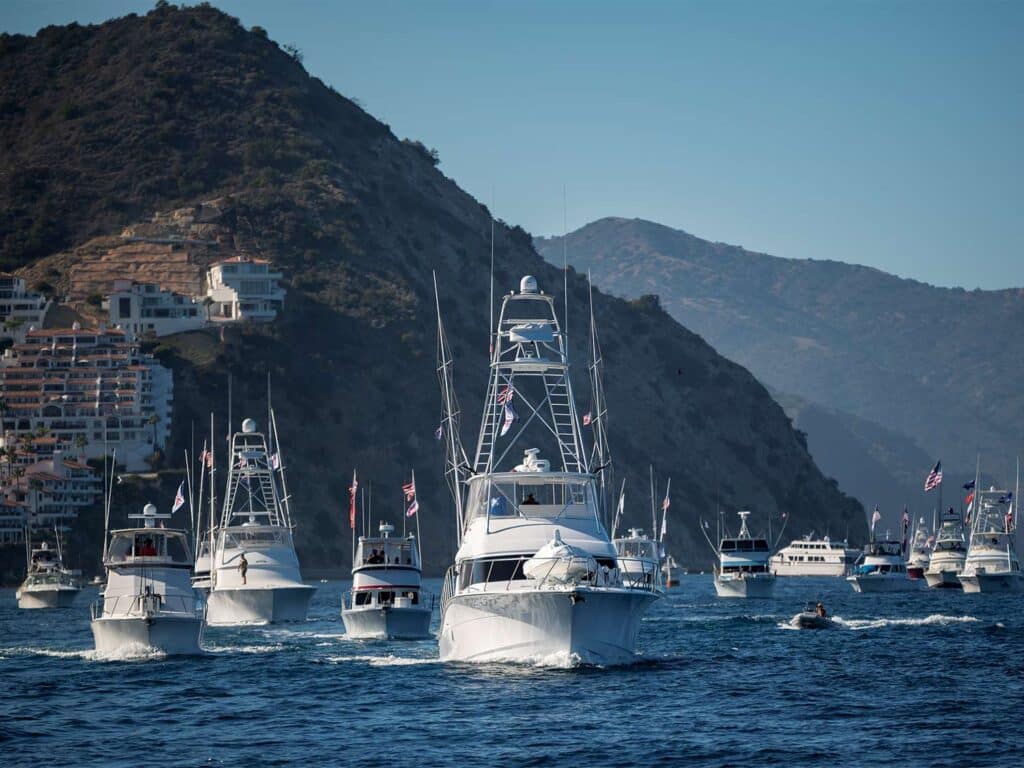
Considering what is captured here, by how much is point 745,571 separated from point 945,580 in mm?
22495

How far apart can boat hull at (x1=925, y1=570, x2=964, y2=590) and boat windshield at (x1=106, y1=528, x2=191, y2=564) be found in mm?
84078

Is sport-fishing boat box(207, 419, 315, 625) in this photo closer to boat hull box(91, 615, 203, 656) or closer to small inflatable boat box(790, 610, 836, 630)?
boat hull box(91, 615, 203, 656)

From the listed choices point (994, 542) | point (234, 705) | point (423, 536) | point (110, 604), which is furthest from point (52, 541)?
point (234, 705)

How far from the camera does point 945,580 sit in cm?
13225

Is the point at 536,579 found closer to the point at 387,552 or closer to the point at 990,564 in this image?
the point at 387,552

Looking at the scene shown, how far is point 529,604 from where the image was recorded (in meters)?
50.0

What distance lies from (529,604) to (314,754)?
1176 cm

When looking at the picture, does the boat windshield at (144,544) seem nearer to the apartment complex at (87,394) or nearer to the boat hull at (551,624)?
the boat hull at (551,624)

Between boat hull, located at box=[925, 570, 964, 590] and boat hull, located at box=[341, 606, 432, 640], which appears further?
boat hull, located at box=[925, 570, 964, 590]

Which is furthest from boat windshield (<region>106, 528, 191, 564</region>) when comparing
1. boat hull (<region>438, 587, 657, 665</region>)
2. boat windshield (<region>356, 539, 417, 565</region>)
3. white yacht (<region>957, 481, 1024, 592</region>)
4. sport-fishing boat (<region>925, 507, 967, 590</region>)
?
sport-fishing boat (<region>925, 507, 967, 590</region>)

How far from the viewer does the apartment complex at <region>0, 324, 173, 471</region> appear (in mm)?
171875

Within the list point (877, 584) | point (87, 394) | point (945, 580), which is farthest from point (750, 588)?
point (87, 394)

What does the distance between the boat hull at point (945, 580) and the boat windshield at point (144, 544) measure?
276 ft

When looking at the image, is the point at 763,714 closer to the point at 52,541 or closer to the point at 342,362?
the point at 52,541
